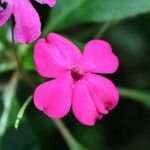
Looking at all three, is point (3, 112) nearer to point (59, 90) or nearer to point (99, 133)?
point (59, 90)

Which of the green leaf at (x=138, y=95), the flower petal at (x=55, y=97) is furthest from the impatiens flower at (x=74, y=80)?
→ the green leaf at (x=138, y=95)

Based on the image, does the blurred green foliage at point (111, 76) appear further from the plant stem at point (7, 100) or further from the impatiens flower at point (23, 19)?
the impatiens flower at point (23, 19)

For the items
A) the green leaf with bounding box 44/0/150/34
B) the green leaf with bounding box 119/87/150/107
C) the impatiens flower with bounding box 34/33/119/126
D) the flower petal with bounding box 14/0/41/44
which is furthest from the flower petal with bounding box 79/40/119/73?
the green leaf with bounding box 119/87/150/107

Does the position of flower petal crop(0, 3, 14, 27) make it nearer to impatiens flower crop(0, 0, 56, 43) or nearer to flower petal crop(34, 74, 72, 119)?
impatiens flower crop(0, 0, 56, 43)

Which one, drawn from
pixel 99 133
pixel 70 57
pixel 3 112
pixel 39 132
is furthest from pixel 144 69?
pixel 70 57

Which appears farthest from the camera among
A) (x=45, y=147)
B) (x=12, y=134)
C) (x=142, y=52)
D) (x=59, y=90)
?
(x=142, y=52)

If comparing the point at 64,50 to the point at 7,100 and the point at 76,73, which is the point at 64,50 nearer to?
the point at 76,73
